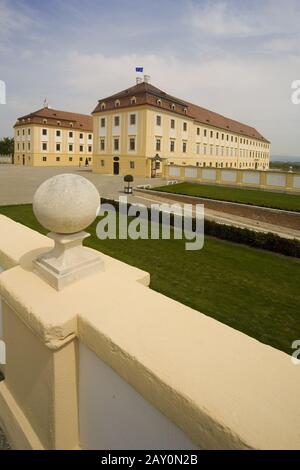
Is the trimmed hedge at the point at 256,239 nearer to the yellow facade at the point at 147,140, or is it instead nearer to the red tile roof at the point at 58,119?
the yellow facade at the point at 147,140

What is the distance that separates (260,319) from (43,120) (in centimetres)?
6395

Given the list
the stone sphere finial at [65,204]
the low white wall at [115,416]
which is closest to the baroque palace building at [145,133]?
the stone sphere finial at [65,204]

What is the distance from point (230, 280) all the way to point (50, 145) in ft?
202

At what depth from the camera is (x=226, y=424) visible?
52.7 inches

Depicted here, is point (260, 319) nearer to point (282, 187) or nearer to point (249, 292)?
point (249, 292)

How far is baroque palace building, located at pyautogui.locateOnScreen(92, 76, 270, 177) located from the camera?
4169cm

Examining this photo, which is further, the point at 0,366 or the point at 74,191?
the point at 0,366

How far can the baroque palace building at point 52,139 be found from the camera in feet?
200

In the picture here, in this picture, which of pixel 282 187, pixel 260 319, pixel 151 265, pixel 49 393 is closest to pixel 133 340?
pixel 49 393

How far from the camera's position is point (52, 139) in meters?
62.8

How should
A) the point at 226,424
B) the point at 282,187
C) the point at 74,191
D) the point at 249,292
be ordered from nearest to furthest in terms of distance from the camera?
the point at 226,424
the point at 74,191
the point at 249,292
the point at 282,187

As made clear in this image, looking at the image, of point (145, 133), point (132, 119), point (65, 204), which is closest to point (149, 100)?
point (132, 119)

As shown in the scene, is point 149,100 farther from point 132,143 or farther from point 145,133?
point 132,143

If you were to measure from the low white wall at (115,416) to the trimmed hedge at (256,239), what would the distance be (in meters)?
10.2
